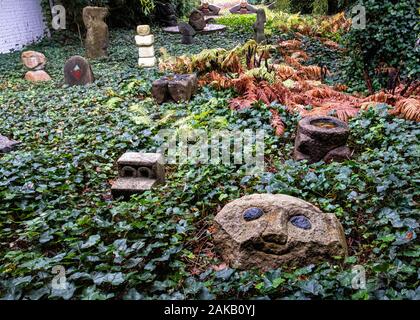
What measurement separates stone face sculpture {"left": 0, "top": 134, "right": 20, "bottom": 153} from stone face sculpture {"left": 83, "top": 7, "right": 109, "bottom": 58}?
22.0ft

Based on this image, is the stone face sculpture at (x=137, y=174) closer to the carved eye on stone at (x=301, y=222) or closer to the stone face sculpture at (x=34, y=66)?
the carved eye on stone at (x=301, y=222)

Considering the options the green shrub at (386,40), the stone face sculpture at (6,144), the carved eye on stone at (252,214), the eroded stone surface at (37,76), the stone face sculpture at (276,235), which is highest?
the green shrub at (386,40)

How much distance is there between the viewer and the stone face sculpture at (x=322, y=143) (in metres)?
4.89

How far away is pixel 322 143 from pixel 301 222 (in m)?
1.93

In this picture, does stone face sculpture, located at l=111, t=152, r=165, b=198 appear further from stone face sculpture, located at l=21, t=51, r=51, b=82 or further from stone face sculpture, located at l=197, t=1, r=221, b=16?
stone face sculpture, located at l=197, t=1, r=221, b=16

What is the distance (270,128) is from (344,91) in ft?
10.6

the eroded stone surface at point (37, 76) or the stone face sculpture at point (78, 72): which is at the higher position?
the stone face sculpture at point (78, 72)

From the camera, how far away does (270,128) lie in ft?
19.2

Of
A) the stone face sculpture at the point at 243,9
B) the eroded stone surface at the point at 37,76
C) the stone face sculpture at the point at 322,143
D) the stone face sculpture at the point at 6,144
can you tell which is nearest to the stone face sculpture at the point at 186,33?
the eroded stone surface at the point at 37,76

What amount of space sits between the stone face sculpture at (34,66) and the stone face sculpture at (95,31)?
185 centimetres

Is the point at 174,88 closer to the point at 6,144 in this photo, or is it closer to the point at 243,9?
the point at 6,144

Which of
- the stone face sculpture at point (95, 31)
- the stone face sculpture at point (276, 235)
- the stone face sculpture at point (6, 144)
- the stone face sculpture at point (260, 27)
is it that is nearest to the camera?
the stone face sculpture at point (276, 235)

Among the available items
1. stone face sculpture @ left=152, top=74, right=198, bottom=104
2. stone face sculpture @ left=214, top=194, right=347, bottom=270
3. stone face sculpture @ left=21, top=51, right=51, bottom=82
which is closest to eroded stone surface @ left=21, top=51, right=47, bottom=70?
stone face sculpture @ left=21, top=51, right=51, bottom=82
